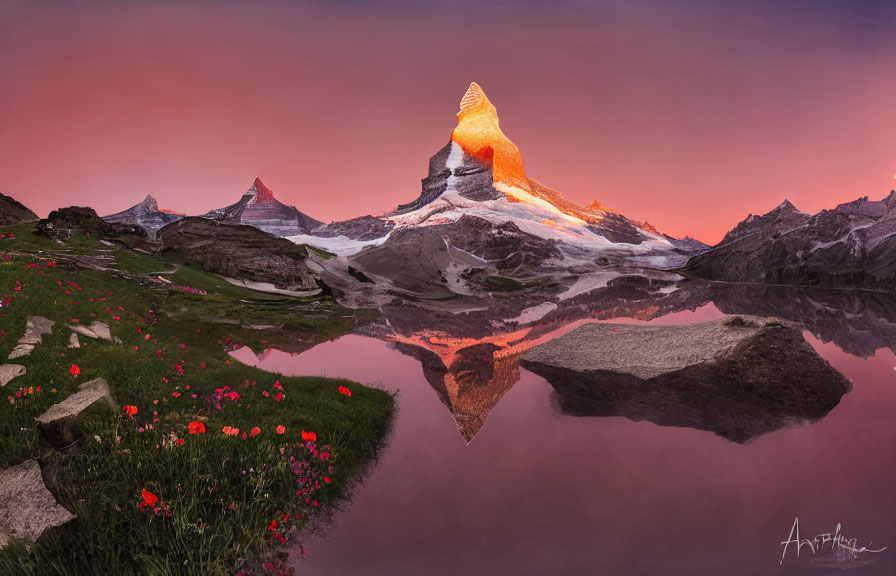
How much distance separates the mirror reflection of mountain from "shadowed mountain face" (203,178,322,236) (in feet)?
443

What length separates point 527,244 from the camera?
60562 millimetres

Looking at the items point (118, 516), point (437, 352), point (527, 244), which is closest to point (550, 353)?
point (437, 352)

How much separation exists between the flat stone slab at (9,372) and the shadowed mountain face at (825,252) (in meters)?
46.1

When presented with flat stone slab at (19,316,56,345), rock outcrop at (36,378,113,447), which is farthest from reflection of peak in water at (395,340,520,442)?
flat stone slab at (19,316,56,345)

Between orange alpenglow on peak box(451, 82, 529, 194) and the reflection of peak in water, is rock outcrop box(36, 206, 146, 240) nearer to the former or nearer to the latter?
the reflection of peak in water

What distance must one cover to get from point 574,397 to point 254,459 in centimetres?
524

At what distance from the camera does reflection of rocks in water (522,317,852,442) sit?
6.16 meters

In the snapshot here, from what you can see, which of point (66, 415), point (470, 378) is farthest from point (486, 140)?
point (66, 415)

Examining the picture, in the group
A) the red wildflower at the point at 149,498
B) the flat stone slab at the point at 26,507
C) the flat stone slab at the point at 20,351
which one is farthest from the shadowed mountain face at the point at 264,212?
the red wildflower at the point at 149,498

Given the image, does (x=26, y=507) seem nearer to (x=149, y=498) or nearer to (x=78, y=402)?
(x=149, y=498)

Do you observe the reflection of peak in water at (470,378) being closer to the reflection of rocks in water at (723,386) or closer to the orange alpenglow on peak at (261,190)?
the reflection of rocks in water at (723,386)

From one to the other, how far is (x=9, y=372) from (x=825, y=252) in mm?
50106

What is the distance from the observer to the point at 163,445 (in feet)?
14.3

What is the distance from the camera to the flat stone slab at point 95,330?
8.00 metres
